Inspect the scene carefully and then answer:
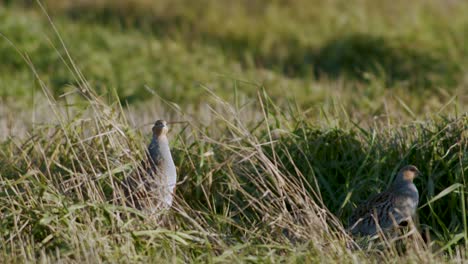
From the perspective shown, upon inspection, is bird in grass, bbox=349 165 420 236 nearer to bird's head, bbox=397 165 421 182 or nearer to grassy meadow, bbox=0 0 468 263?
bird's head, bbox=397 165 421 182

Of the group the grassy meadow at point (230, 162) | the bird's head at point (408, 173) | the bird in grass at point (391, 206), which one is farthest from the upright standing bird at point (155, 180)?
the bird's head at point (408, 173)

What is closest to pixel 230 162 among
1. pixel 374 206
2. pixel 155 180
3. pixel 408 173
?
pixel 155 180

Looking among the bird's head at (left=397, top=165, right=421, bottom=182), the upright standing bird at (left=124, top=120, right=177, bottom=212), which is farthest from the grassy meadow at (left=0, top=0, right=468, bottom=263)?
the bird's head at (left=397, top=165, right=421, bottom=182)

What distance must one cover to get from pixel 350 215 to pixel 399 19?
7.60 meters

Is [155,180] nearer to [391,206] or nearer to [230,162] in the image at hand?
[230,162]

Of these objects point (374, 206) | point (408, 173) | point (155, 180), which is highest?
point (155, 180)

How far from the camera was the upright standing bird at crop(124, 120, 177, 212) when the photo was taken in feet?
18.3

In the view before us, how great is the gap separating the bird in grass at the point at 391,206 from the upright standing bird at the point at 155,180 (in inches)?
43.4

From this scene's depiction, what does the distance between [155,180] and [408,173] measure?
1.51m

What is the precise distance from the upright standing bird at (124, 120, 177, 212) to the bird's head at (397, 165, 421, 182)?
4.44 ft

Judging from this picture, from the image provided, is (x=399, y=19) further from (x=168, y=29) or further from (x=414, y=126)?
(x=414, y=126)

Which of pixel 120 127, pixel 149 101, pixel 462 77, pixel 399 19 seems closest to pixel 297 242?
pixel 120 127

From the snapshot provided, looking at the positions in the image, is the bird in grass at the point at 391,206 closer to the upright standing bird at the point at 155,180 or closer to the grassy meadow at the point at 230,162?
the grassy meadow at the point at 230,162

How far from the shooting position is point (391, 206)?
5672 millimetres
